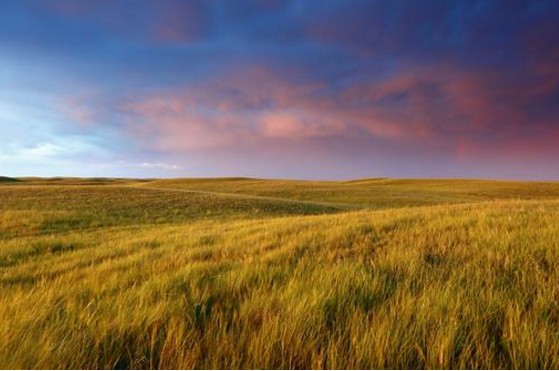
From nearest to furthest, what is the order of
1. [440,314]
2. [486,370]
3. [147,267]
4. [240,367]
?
[486,370] < [240,367] < [440,314] < [147,267]

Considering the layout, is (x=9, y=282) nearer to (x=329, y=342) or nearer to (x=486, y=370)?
(x=329, y=342)

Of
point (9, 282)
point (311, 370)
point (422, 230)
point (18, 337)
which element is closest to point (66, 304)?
point (18, 337)

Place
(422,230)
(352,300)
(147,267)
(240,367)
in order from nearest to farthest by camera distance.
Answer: (240,367) → (352,300) → (147,267) → (422,230)

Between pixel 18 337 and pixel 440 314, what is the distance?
2.49 metres

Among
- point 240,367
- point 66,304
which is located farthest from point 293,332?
point 66,304

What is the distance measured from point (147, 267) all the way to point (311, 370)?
320 centimetres

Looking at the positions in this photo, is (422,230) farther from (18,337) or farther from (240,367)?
(18,337)

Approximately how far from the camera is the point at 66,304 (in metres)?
2.69

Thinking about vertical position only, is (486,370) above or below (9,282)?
above

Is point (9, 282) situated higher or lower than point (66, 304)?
lower

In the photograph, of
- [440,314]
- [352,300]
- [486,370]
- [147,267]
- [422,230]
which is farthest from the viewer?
[422,230]

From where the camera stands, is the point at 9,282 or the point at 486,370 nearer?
the point at 486,370

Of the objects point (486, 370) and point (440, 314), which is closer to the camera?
point (486, 370)

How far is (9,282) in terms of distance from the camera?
4586mm
